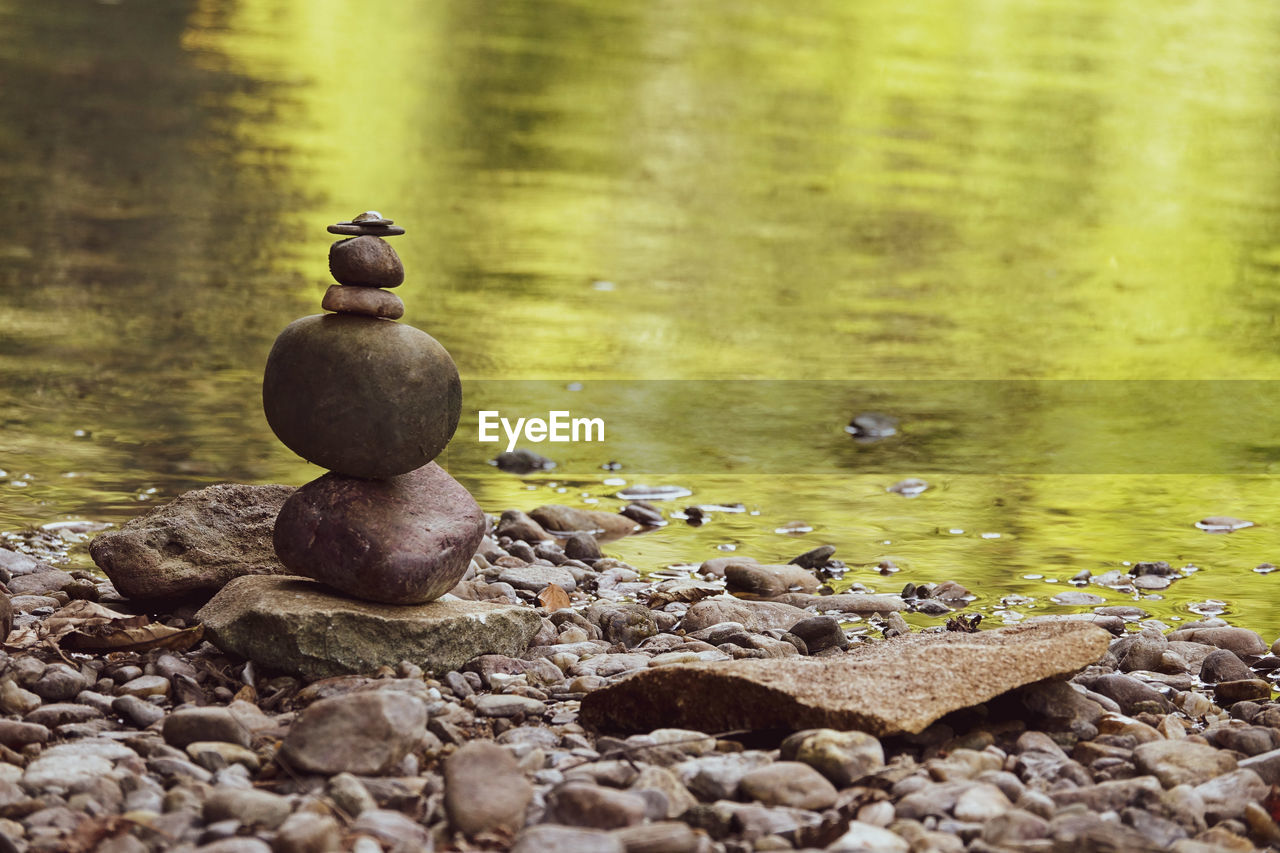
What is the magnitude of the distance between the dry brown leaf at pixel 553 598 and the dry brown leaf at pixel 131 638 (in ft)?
3.57

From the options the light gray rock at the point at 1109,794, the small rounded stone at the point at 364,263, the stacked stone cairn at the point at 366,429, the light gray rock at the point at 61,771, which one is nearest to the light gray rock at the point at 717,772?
the light gray rock at the point at 1109,794

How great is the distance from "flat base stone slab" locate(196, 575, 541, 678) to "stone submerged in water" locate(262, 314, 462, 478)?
14.6 inches

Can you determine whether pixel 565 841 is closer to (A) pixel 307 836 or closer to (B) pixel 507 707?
(A) pixel 307 836

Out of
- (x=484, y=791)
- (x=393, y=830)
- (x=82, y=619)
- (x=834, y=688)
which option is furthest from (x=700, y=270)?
(x=393, y=830)

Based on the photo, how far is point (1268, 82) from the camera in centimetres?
2141

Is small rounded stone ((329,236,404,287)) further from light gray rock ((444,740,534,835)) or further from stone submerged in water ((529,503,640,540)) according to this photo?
stone submerged in water ((529,503,640,540))

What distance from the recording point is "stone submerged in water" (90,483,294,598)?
13.9 feet

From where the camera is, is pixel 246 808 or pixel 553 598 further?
pixel 553 598

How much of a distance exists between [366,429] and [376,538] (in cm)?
28

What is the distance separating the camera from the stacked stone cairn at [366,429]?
393cm

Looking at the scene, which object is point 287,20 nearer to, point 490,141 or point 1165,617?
point 490,141

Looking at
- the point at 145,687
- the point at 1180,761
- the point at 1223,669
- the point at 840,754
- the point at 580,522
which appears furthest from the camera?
the point at 580,522

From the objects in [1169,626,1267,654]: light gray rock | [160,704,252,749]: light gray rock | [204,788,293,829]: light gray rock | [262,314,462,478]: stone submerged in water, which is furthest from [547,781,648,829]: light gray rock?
[1169,626,1267,654]: light gray rock

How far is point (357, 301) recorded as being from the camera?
4.00 meters
